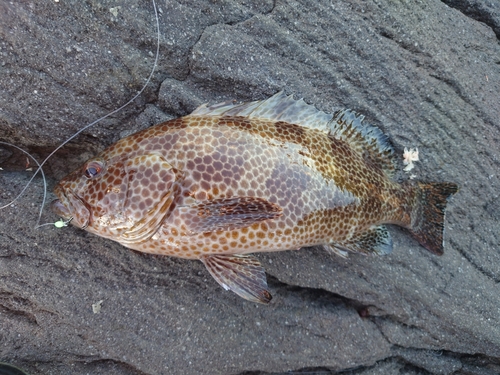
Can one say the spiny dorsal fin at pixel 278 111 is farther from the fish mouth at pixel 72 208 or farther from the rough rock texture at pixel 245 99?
the fish mouth at pixel 72 208

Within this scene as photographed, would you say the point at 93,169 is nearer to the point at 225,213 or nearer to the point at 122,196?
the point at 122,196

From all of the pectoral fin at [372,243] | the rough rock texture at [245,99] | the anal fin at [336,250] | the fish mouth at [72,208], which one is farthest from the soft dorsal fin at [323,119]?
the fish mouth at [72,208]

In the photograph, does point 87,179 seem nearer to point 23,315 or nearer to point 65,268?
point 65,268

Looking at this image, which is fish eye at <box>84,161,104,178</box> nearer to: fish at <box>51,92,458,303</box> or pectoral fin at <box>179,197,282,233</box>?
fish at <box>51,92,458,303</box>

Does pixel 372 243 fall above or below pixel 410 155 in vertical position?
below

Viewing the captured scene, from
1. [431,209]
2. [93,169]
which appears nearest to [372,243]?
[431,209]

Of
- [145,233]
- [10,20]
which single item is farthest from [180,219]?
[10,20]
